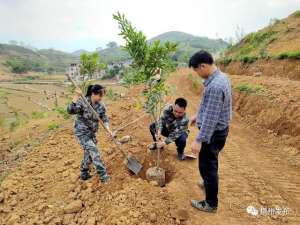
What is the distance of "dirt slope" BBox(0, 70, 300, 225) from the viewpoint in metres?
4.46

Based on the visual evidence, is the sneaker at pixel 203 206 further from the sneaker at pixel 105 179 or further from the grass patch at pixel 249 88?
the grass patch at pixel 249 88

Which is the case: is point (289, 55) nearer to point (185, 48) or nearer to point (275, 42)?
point (275, 42)

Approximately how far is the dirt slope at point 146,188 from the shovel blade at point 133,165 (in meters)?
0.15

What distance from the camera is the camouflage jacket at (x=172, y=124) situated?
562cm

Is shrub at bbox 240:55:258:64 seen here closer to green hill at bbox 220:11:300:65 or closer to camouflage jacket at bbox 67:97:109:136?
green hill at bbox 220:11:300:65

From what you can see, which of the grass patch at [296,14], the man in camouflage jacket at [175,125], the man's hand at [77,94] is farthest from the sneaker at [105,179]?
the grass patch at [296,14]

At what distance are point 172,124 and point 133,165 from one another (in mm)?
1039

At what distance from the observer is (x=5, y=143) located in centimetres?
1242

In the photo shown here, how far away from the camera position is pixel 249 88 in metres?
11.1

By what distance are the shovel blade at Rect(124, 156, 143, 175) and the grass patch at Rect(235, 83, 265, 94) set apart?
606 cm

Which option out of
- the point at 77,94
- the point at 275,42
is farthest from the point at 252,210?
the point at 275,42

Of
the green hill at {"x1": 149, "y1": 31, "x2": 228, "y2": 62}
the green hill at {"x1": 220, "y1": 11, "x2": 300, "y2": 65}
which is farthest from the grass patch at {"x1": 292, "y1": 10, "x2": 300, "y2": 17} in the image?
the green hill at {"x1": 149, "y1": 31, "x2": 228, "y2": 62}

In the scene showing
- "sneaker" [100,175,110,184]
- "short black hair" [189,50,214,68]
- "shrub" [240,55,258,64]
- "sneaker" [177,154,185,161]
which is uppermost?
"short black hair" [189,50,214,68]

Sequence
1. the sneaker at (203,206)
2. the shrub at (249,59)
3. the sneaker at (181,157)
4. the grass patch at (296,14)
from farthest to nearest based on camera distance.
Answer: the grass patch at (296,14) → the shrub at (249,59) → the sneaker at (181,157) → the sneaker at (203,206)
